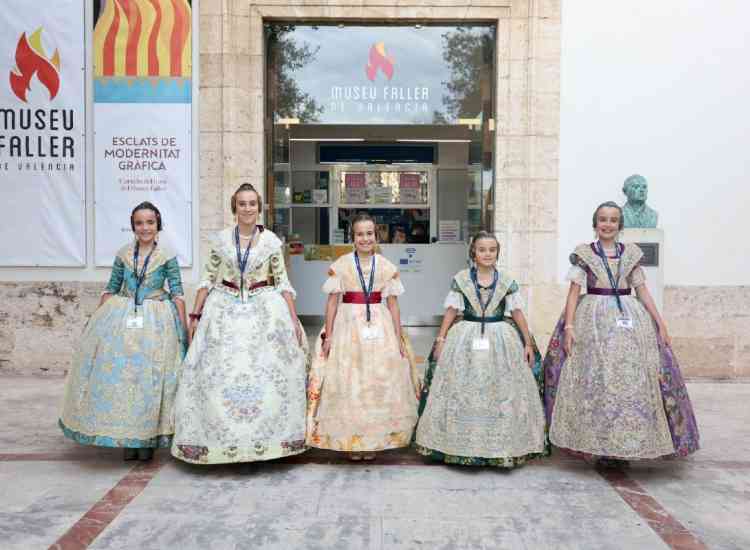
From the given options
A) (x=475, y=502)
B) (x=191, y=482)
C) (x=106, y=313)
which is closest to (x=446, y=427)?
(x=475, y=502)

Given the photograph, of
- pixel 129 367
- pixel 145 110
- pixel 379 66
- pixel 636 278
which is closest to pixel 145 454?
pixel 129 367

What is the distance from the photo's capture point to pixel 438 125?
807 centimetres

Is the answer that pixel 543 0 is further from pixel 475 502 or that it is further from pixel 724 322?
pixel 475 502

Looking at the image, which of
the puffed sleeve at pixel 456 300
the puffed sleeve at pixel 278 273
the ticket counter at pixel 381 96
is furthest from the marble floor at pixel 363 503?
the ticket counter at pixel 381 96

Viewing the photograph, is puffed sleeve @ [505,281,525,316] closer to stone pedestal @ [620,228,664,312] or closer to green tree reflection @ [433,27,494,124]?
stone pedestal @ [620,228,664,312]

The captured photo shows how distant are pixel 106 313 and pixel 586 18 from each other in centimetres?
496

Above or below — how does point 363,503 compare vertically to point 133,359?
below

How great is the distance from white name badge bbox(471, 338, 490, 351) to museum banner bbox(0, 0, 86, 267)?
4243 mm

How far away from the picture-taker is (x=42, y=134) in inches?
294

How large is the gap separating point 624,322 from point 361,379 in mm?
1519

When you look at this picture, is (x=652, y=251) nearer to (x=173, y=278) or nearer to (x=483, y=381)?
(x=483, y=381)

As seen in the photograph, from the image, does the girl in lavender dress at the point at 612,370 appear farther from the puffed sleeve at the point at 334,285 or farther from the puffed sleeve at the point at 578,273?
the puffed sleeve at the point at 334,285

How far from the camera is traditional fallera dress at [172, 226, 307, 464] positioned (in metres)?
4.57

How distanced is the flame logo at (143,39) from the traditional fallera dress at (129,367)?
3.03m
